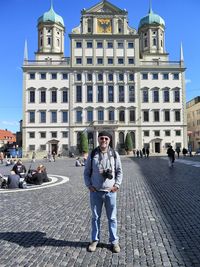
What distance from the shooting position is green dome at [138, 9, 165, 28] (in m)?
73.1

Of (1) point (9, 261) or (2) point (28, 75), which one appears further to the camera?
(2) point (28, 75)

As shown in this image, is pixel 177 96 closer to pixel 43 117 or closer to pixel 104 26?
pixel 104 26

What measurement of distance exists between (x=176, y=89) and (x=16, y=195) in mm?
58949

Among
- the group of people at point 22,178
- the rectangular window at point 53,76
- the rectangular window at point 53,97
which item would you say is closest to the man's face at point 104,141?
the group of people at point 22,178

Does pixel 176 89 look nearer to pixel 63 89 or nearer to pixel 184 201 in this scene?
pixel 63 89

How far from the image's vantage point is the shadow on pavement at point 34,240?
5.07 metres

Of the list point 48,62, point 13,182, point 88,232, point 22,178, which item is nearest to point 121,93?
point 48,62

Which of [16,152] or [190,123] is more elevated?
[190,123]

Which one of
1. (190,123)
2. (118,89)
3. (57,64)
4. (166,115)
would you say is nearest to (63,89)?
(57,64)

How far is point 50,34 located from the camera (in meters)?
70.8

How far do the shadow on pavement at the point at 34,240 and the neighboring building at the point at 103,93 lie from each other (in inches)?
2151

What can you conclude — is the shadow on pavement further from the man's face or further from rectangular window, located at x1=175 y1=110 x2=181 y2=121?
rectangular window, located at x1=175 y1=110 x2=181 y2=121

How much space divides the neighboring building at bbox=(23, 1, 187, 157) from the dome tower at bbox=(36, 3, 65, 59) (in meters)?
8.06

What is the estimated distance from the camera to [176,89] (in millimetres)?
63906
